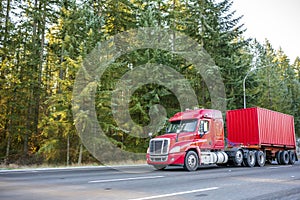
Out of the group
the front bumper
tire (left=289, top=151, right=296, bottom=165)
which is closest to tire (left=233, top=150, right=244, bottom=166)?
the front bumper

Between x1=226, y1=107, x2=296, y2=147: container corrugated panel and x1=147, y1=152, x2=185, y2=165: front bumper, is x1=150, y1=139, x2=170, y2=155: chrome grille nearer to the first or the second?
x1=147, y1=152, x2=185, y2=165: front bumper

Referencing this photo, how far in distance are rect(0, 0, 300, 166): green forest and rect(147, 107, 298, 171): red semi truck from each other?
835cm

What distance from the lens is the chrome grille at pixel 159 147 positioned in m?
14.1

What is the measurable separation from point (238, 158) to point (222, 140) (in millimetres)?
1631

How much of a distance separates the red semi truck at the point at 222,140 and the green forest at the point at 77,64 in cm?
835

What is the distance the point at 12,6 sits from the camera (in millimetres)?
26812

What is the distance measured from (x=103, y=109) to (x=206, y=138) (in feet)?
32.4

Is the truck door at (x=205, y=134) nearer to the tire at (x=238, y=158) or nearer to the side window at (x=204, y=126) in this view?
the side window at (x=204, y=126)

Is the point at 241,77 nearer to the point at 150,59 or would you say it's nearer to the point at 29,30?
the point at 150,59

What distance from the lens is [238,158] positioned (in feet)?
55.7

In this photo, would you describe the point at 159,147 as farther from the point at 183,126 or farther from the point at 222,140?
the point at 222,140

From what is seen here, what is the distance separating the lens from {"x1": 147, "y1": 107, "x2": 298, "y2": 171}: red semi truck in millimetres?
14250

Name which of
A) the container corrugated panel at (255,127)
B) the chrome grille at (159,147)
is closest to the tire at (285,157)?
the container corrugated panel at (255,127)

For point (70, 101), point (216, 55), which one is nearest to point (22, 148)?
point (70, 101)
